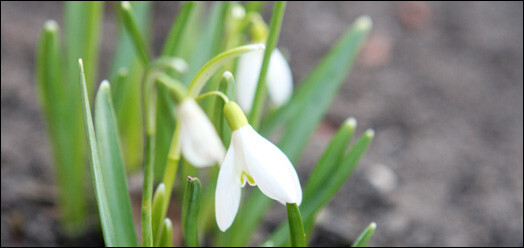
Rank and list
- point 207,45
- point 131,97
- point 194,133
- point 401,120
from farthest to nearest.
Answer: point 401,120
point 131,97
point 207,45
point 194,133

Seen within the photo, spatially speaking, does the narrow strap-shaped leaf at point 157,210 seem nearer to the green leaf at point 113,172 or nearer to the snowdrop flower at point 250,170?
the green leaf at point 113,172

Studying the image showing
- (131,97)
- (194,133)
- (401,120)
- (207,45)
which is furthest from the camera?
(401,120)

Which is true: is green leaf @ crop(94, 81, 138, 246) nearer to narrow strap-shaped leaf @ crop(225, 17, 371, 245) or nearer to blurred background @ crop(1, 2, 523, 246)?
narrow strap-shaped leaf @ crop(225, 17, 371, 245)

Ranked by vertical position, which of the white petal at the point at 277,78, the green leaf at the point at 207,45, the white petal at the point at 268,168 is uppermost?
the green leaf at the point at 207,45

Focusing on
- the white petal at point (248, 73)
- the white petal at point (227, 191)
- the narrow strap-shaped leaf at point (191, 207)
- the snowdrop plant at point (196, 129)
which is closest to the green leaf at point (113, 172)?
the snowdrop plant at point (196, 129)

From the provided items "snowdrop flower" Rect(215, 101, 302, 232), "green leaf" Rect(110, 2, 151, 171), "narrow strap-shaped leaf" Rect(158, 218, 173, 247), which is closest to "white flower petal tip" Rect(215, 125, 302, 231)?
"snowdrop flower" Rect(215, 101, 302, 232)

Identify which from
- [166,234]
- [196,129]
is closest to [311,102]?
[196,129]

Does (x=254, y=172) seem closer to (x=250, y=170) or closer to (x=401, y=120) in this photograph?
(x=250, y=170)
